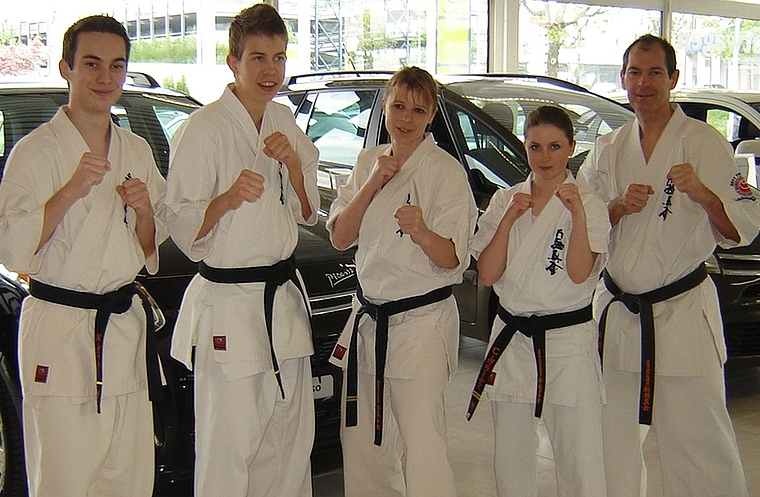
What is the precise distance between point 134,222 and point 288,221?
0.49m

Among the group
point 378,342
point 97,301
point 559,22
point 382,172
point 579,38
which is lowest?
point 378,342

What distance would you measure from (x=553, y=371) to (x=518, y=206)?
21.3 inches

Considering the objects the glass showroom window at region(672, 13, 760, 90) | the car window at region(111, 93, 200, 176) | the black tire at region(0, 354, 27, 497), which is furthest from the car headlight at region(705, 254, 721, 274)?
the glass showroom window at region(672, 13, 760, 90)

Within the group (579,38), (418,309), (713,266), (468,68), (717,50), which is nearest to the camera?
(418,309)

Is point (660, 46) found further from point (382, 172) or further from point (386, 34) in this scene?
point (386, 34)

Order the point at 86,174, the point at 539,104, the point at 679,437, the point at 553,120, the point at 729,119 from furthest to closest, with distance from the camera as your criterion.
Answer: the point at 729,119 → the point at 539,104 → the point at 679,437 → the point at 553,120 → the point at 86,174

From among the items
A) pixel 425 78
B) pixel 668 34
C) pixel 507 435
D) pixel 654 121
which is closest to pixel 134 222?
pixel 425 78

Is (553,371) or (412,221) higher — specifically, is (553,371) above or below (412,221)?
below

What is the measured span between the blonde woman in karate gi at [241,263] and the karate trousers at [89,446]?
0.72ft

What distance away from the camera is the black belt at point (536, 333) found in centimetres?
294

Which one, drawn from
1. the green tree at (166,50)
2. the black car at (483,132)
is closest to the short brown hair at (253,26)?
the black car at (483,132)

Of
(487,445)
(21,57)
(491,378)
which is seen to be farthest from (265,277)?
(21,57)

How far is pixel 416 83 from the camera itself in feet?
9.75

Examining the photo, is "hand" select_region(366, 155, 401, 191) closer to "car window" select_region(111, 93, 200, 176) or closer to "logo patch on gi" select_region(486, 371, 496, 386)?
"logo patch on gi" select_region(486, 371, 496, 386)
